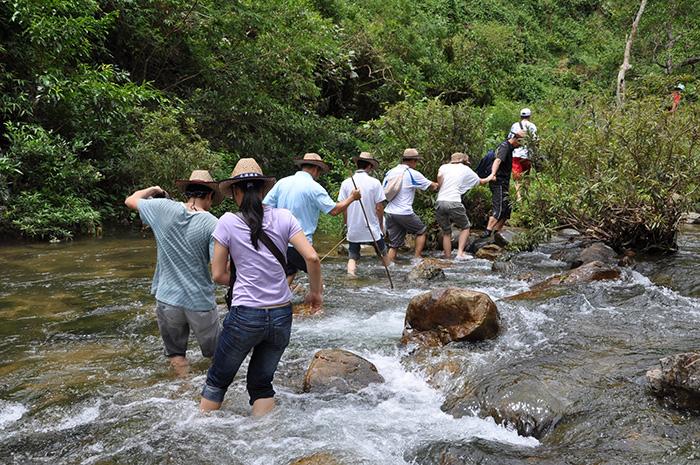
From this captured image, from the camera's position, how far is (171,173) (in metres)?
13.7

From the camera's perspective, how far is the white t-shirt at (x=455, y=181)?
10.7 m

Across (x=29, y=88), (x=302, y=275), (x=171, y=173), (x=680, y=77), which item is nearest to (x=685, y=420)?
(x=302, y=275)

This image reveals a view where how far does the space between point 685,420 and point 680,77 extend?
21.0m

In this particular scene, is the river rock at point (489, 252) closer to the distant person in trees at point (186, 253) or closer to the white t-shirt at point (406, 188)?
the white t-shirt at point (406, 188)

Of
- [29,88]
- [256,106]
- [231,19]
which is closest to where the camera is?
[29,88]

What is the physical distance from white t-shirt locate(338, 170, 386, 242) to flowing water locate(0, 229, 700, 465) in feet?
3.39

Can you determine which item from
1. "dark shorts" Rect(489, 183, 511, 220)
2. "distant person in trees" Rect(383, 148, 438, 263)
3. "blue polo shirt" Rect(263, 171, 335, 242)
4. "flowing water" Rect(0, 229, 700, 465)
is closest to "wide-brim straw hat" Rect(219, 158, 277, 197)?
"flowing water" Rect(0, 229, 700, 465)

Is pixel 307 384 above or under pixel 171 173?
under

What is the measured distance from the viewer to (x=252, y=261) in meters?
4.09

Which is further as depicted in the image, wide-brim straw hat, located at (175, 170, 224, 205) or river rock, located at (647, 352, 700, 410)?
wide-brim straw hat, located at (175, 170, 224, 205)

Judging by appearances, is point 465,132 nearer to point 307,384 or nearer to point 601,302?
point 601,302

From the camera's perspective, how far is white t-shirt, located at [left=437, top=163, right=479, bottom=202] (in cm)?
1071

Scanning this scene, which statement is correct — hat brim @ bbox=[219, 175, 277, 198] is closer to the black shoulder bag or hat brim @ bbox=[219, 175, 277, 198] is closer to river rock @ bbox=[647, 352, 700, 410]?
the black shoulder bag

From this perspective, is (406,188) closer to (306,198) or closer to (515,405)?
(306,198)
